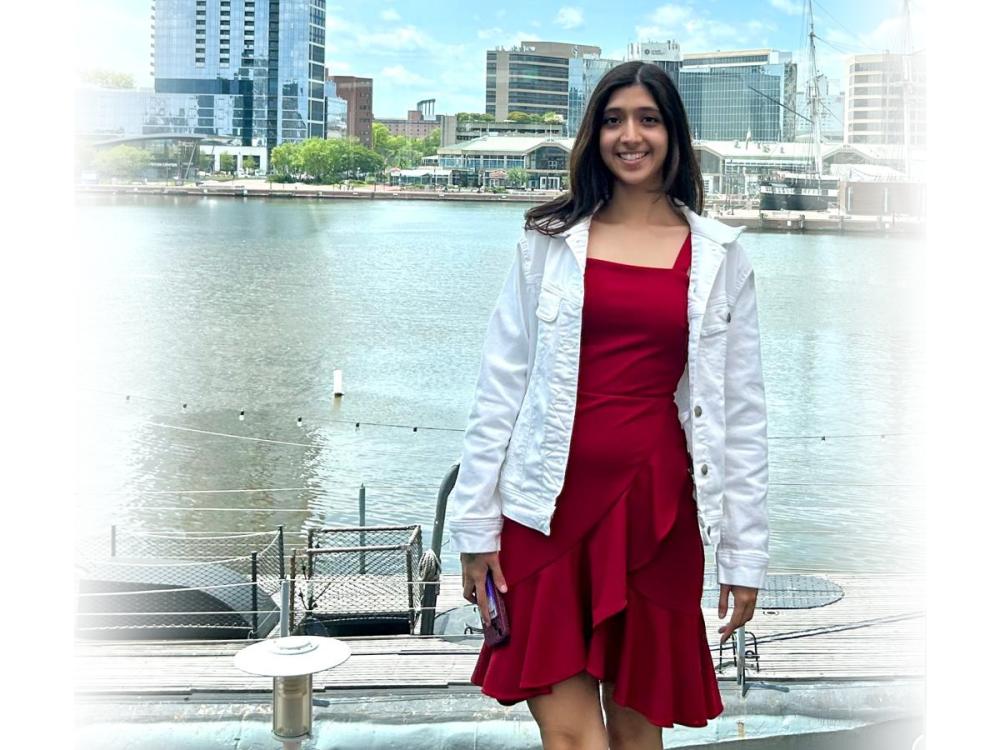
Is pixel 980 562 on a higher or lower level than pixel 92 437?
higher

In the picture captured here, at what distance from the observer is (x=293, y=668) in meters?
1.46

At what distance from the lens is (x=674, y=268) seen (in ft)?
3.83

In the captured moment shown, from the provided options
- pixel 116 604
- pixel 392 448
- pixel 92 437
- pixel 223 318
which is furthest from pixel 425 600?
pixel 223 318

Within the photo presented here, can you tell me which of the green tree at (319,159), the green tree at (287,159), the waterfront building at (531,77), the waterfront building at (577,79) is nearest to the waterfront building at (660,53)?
the waterfront building at (577,79)

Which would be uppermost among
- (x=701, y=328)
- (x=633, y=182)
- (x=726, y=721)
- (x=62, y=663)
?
(x=633, y=182)

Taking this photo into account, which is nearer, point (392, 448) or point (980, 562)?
point (980, 562)

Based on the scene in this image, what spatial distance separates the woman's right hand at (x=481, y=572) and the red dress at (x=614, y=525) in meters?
0.01

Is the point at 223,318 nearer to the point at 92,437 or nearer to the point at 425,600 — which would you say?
the point at 92,437

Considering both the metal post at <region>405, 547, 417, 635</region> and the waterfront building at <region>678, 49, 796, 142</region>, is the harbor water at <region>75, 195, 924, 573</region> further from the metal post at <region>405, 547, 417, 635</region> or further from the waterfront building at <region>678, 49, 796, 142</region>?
the waterfront building at <region>678, 49, 796, 142</region>

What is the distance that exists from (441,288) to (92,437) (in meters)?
11.8

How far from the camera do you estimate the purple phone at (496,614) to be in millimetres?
1153

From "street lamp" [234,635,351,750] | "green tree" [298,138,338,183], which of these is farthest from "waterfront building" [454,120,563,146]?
"street lamp" [234,635,351,750]

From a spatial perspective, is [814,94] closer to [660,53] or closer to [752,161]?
[660,53]

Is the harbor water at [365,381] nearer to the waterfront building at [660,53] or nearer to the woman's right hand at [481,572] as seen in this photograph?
the woman's right hand at [481,572]
